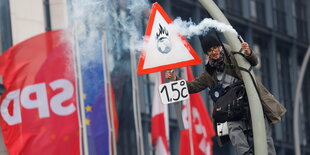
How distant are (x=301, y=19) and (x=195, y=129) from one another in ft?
60.3

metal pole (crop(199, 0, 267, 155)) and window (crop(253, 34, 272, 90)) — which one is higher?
window (crop(253, 34, 272, 90))

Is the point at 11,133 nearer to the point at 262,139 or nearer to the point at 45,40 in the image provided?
the point at 45,40

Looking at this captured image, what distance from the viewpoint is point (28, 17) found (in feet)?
82.8

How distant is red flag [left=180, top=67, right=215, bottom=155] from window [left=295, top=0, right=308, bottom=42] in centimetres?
1670

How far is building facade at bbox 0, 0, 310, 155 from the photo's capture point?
996 inches

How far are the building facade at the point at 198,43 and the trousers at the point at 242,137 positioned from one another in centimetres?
1206

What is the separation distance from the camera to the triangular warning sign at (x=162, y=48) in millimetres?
13086

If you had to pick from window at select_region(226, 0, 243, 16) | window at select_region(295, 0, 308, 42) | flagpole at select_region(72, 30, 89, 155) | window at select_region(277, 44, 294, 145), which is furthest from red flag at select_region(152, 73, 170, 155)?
window at select_region(295, 0, 308, 42)

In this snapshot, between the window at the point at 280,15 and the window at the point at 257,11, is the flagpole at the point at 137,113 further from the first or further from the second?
the window at the point at 280,15

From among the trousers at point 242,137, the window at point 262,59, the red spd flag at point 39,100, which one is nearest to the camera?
the trousers at point 242,137

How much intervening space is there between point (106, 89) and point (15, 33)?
2411 millimetres

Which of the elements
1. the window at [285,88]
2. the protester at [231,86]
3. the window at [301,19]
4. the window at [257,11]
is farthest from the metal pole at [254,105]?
the window at [301,19]

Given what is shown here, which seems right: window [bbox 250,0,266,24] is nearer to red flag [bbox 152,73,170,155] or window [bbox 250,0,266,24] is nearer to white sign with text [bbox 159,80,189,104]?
red flag [bbox 152,73,170,155]

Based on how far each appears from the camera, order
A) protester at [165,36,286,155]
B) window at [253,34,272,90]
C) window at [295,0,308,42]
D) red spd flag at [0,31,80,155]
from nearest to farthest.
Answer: protester at [165,36,286,155] → red spd flag at [0,31,80,155] → window at [253,34,272,90] → window at [295,0,308,42]
